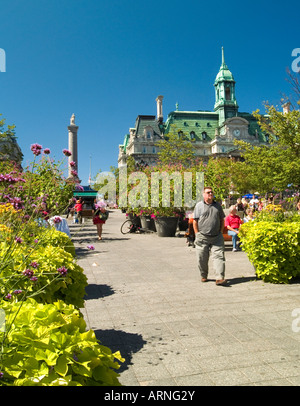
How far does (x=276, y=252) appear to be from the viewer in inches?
262

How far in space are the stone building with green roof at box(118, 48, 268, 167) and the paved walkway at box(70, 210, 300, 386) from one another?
79.1 meters

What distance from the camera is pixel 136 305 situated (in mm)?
5418

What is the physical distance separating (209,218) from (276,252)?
144cm

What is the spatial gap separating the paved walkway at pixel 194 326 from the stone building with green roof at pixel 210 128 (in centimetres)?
7911

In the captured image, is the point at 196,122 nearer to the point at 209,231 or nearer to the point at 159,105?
the point at 159,105

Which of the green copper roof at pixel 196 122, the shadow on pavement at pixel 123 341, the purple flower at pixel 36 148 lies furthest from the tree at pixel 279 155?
the green copper roof at pixel 196 122

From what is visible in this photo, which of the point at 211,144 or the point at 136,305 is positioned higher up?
the point at 211,144

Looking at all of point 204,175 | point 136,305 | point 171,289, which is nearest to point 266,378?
point 136,305

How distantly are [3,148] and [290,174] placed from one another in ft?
57.8

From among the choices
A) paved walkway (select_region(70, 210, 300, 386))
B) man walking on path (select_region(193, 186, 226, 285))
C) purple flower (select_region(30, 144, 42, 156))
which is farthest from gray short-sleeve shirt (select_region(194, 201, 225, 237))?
purple flower (select_region(30, 144, 42, 156))

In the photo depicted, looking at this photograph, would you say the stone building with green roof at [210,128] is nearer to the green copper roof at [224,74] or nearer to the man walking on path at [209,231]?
the green copper roof at [224,74]

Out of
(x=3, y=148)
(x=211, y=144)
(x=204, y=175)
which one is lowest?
(x=204, y=175)

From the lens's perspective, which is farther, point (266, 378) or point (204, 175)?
point (204, 175)
